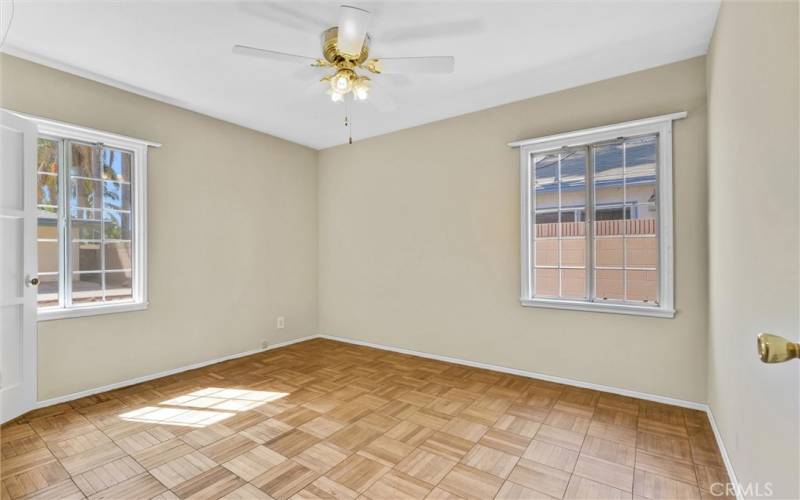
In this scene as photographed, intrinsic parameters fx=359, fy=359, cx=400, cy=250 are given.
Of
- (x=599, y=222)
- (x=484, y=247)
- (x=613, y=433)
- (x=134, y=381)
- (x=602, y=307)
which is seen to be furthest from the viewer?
(x=484, y=247)

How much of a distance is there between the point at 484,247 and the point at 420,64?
187 cm

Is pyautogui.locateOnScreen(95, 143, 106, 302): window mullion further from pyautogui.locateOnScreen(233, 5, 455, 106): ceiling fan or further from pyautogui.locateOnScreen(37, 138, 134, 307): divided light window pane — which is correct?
pyautogui.locateOnScreen(233, 5, 455, 106): ceiling fan

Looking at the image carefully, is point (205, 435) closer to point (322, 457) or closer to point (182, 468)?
point (182, 468)

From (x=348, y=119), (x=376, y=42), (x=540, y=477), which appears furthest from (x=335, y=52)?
(x=540, y=477)

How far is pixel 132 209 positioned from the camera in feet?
10.4

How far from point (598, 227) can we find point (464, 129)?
5.20 feet

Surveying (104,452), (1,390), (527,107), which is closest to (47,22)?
(1,390)

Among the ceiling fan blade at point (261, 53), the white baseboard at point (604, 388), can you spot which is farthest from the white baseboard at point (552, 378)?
the ceiling fan blade at point (261, 53)

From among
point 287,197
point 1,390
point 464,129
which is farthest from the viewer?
point 287,197

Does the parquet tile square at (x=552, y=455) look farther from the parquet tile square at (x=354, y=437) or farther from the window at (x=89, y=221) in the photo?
the window at (x=89, y=221)

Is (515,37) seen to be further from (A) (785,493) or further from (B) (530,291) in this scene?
(A) (785,493)

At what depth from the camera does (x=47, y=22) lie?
219cm

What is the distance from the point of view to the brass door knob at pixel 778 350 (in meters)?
0.76

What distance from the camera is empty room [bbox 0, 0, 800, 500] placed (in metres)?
1.75
